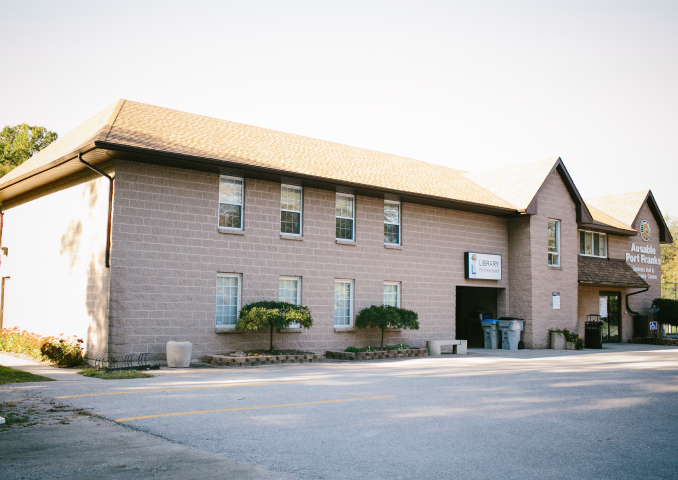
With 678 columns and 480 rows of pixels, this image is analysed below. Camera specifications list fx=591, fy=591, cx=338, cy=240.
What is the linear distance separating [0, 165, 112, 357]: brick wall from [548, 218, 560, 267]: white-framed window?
1811cm

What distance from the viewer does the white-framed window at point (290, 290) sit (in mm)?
18453

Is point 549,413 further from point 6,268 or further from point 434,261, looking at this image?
point 6,268

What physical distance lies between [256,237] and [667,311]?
77.5ft

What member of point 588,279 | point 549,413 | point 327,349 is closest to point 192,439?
point 549,413

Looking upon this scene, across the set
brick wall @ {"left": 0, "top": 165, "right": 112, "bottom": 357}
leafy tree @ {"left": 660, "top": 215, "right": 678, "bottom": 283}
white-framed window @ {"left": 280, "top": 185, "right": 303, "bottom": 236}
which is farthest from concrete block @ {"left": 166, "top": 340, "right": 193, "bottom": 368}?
leafy tree @ {"left": 660, "top": 215, "right": 678, "bottom": 283}

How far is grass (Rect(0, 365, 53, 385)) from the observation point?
1187 centimetres

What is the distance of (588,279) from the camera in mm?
26703

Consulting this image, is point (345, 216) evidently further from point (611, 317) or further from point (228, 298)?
point (611, 317)

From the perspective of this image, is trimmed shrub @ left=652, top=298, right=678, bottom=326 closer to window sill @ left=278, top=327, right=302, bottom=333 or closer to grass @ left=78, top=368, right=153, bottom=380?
window sill @ left=278, top=327, right=302, bottom=333

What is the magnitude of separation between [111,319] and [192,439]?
8.79 metres

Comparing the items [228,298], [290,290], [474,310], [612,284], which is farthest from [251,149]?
[612,284]

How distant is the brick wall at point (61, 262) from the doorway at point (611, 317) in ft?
77.9

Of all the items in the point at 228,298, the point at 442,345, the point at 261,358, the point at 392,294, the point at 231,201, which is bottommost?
the point at 261,358

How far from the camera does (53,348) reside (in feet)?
50.5
